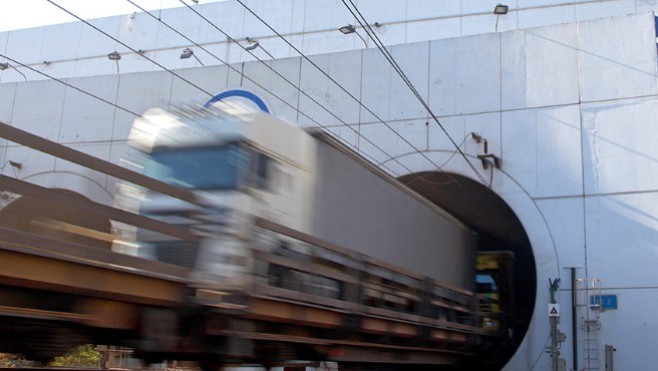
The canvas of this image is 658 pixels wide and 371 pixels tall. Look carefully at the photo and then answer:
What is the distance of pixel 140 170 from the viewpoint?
10.8 meters

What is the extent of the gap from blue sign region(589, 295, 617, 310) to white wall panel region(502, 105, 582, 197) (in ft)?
8.83

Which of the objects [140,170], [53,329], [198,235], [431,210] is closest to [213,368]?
[198,235]

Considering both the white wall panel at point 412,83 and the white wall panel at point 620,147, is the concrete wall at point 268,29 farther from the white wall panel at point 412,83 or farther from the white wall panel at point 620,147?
the white wall panel at point 620,147

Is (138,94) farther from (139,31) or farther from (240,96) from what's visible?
(139,31)

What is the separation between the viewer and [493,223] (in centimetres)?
2252

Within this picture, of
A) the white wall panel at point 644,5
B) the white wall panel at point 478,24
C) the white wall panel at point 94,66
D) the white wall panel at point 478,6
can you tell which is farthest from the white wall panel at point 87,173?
the white wall panel at point 644,5

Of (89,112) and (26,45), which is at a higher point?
(26,45)

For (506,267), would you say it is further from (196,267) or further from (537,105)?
(196,267)

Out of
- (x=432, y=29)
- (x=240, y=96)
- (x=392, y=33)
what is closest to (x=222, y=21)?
(x=392, y=33)

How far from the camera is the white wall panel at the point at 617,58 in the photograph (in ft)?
59.5

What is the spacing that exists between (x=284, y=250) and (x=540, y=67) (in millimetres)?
12568

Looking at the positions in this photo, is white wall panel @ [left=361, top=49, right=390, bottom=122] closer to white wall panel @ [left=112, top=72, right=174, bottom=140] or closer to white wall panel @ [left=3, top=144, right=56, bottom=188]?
white wall panel @ [left=112, top=72, right=174, bottom=140]

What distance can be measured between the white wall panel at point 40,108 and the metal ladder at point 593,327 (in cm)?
1781

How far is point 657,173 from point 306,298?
39.8 ft
